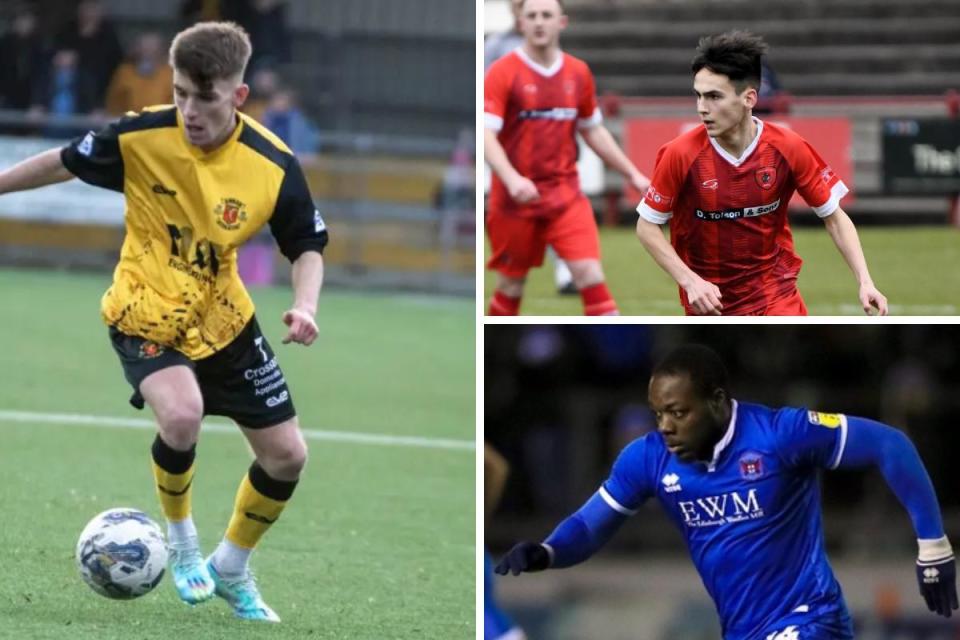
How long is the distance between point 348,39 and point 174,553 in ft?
54.8

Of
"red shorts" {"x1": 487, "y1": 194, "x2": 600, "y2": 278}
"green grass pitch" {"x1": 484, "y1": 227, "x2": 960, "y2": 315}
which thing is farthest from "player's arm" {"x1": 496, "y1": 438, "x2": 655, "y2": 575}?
"green grass pitch" {"x1": 484, "y1": 227, "x2": 960, "y2": 315}

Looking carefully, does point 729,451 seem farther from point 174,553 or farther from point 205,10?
point 205,10

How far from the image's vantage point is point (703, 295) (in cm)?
630

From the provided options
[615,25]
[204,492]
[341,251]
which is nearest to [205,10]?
[341,251]

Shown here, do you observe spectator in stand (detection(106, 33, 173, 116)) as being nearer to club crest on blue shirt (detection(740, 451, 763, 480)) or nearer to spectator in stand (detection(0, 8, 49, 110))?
spectator in stand (detection(0, 8, 49, 110))

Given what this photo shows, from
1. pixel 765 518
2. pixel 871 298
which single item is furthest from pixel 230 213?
pixel 871 298

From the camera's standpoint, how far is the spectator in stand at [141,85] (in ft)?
61.1

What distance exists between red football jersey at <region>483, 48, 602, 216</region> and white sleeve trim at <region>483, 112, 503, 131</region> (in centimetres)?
4

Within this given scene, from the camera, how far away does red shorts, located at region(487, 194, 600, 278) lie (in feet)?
31.5

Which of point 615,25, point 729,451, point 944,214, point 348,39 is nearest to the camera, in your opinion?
point 729,451

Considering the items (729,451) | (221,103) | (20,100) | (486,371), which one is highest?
(221,103)

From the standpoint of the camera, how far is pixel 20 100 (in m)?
19.7

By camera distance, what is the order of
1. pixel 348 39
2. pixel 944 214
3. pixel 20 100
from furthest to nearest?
1. pixel 348 39
2. pixel 20 100
3. pixel 944 214

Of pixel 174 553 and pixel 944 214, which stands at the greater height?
pixel 174 553
